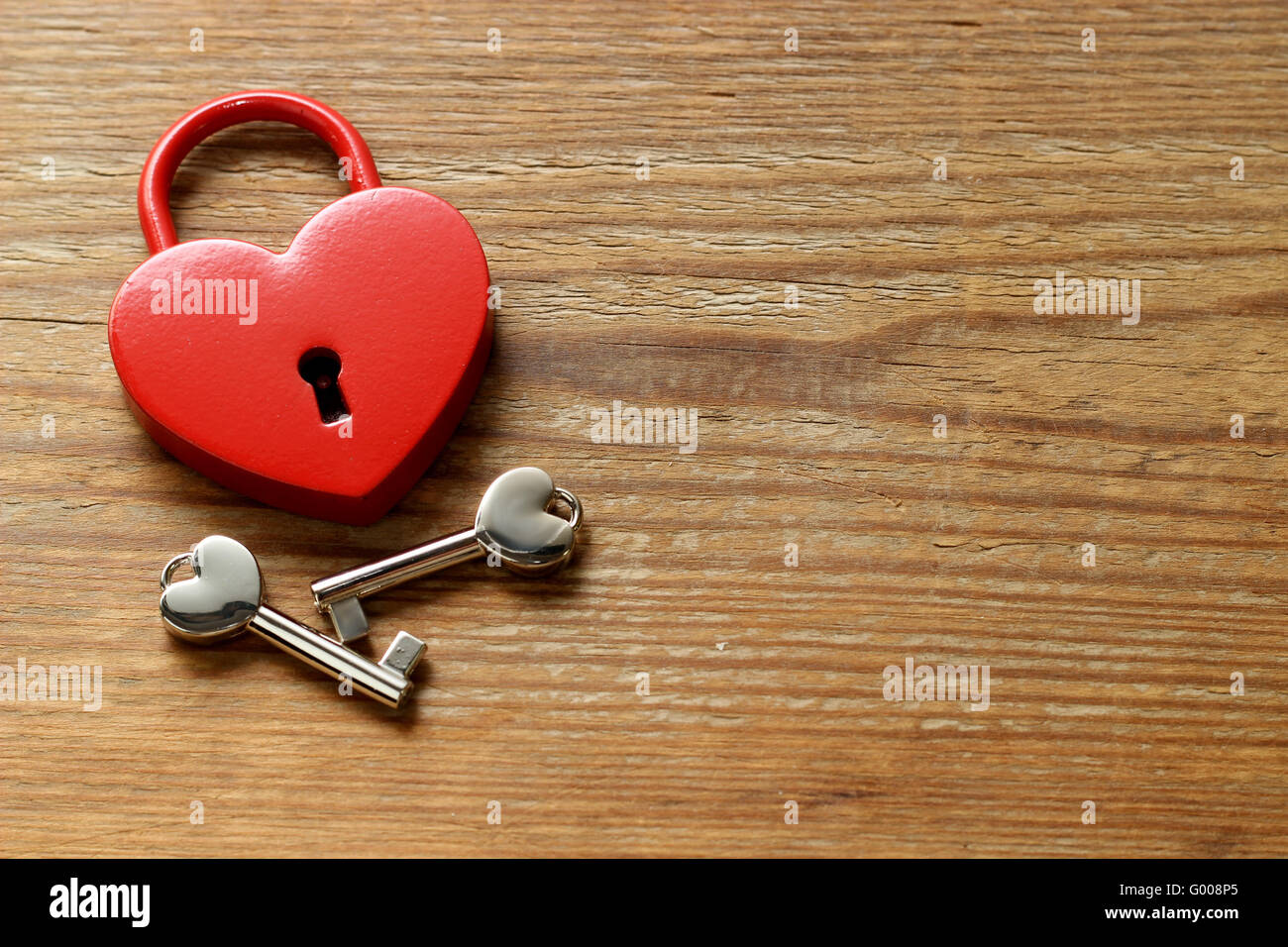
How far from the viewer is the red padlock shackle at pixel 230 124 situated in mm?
807

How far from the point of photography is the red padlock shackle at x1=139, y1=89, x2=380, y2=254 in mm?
807

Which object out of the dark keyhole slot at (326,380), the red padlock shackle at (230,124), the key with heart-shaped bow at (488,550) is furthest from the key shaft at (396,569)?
the red padlock shackle at (230,124)

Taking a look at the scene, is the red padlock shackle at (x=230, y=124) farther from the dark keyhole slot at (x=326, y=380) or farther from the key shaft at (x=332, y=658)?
the key shaft at (x=332, y=658)

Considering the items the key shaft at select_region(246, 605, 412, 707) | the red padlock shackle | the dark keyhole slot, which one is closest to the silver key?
the key shaft at select_region(246, 605, 412, 707)

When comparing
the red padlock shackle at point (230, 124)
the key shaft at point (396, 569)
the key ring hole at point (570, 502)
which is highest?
the red padlock shackle at point (230, 124)

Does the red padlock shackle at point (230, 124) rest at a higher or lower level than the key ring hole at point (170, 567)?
higher

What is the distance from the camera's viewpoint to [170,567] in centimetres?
77

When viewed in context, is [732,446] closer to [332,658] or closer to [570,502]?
[570,502]

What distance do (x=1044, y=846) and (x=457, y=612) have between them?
1.44 ft

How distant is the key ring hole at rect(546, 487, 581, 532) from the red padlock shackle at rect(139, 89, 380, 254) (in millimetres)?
265

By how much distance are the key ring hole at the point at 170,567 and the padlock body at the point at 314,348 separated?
0.06 meters

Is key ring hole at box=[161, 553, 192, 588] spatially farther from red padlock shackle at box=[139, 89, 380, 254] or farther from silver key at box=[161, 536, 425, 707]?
red padlock shackle at box=[139, 89, 380, 254]

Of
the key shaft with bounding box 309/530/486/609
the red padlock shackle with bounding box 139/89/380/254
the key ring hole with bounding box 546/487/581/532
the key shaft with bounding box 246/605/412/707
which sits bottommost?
the key shaft with bounding box 246/605/412/707

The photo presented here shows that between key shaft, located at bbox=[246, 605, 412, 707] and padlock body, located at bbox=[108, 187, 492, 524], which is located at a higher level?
padlock body, located at bbox=[108, 187, 492, 524]
